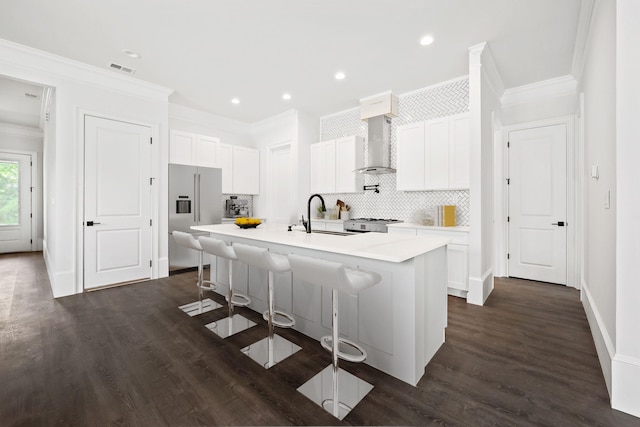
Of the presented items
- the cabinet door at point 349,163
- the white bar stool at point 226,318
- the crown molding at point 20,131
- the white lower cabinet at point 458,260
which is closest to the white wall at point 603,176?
the white lower cabinet at point 458,260

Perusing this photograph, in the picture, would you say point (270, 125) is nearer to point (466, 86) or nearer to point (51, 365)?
point (466, 86)

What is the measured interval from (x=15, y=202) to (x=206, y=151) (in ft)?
17.0

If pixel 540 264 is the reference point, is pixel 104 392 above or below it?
below

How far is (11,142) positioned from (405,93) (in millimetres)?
8526

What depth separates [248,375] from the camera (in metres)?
1.92

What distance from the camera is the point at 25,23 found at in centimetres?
280

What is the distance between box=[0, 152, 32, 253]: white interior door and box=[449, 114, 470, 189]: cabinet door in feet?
29.7

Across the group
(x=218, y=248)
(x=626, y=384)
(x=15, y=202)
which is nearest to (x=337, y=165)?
(x=218, y=248)

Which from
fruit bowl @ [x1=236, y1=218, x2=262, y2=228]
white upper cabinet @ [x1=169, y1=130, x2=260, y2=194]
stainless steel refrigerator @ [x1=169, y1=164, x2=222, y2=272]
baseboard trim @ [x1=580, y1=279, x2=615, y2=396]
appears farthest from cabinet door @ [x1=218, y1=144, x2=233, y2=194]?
baseboard trim @ [x1=580, y1=279, x2=615, y2=396]

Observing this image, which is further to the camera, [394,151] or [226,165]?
[226,165]

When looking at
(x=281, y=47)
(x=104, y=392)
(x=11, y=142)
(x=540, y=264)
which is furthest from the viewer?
(x=11, y=142)

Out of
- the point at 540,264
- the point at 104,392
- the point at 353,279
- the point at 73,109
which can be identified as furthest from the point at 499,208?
the point at 73,109

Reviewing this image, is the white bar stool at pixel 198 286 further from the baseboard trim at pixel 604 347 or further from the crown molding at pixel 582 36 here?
the crown molding at pixel 582 36

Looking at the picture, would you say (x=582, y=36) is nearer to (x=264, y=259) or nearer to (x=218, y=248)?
(x=264, y=259)
